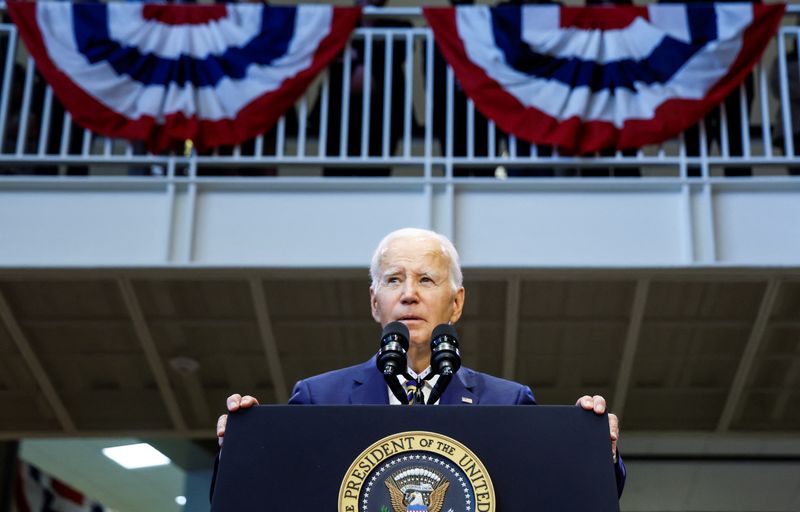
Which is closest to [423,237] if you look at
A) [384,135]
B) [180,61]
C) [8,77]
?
[384,135]

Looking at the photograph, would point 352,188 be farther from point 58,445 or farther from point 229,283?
point 58,445

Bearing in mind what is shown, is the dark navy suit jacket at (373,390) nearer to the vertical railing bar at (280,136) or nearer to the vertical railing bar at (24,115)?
the vertical railing bar at (280,136)

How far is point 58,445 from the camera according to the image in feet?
33.6

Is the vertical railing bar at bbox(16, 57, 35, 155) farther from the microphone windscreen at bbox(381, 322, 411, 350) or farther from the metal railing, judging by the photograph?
the microphone windscreen at bbox(381, 322, 411, 350)

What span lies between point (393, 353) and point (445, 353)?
116 mm

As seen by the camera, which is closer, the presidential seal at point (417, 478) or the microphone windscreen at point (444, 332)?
the presidential seal at point (417, 478)

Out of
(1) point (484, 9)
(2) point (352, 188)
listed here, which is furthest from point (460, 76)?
(2) point (352, 188)

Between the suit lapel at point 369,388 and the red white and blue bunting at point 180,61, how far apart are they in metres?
5.40

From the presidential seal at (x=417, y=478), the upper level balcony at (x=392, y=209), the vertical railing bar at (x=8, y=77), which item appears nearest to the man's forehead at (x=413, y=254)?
the presidential seal at (x=417, y=478)

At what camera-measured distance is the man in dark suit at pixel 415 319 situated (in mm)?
2988

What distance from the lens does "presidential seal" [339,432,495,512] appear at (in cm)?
230

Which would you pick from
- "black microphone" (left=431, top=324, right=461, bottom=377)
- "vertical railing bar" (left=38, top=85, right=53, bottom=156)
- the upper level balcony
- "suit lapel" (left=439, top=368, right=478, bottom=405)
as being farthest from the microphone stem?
"vertical railing bar" (left=38, top=85, right=53, bottom=156)

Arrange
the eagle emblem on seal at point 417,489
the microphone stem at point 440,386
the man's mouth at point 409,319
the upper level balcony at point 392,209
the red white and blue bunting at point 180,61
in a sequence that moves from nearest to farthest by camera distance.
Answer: the eagle emblem on seal at point 417,489 → the microphone stem at point 440,386 → the man's mouth at point 409,319 → the upper level balcony at point 392,209 → the red white and blue bunting at point 180,61

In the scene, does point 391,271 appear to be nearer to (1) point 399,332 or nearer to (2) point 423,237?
(2) point 423,237
